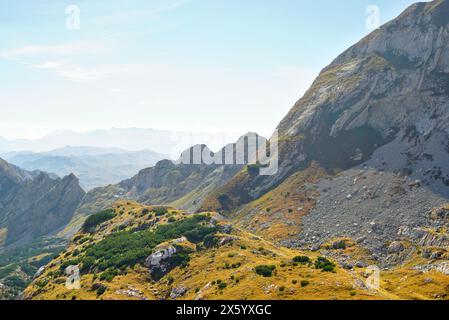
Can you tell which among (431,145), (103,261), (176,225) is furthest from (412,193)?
(103,261)

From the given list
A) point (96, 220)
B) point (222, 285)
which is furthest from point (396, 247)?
point (96, 220)

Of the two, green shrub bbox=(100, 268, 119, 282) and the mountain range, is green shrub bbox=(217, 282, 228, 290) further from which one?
green shrub bbox=(100, 268, 119, 282)

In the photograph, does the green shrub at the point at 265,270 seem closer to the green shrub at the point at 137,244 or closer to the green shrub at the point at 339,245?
the green shrub at the point at 137,244

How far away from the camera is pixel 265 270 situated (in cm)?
9288

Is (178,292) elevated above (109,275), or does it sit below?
below

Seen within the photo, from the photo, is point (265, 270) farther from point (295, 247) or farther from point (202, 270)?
point (295, 247)

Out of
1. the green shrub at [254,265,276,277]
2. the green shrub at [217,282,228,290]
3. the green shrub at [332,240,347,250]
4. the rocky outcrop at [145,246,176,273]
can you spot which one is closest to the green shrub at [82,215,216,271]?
the rocky outcrop at [145,246,176,273]

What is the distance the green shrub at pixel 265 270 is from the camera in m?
91.3

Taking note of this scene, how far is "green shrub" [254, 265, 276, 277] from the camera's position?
300 feet

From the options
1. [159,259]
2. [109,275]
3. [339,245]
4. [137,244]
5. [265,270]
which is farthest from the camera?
[339,245]

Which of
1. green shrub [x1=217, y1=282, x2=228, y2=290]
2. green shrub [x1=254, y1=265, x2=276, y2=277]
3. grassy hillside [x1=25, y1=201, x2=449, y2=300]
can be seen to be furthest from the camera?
green shrub [x1=254, y1=265, x2=276, y2=277]

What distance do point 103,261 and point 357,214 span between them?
355ft

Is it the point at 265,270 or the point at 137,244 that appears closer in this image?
the point at 265,270
